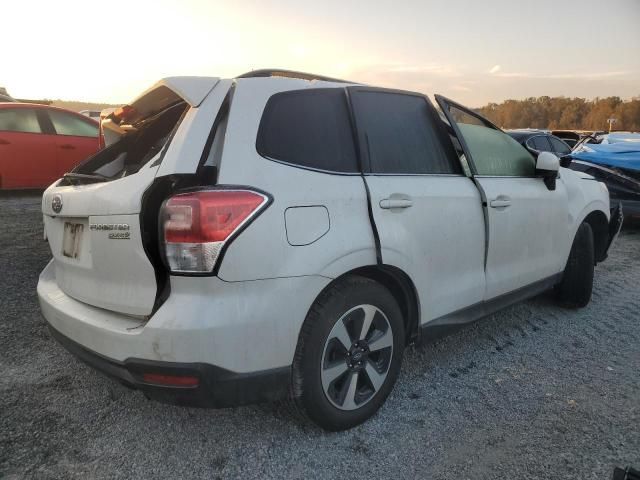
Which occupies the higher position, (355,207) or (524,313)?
(355,207)

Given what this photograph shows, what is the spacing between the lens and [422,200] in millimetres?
2676

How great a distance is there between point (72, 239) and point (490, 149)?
2.59 m

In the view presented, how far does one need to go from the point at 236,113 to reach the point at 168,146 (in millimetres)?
315

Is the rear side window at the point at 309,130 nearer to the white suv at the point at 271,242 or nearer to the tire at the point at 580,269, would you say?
the white suv at the point at 271,242

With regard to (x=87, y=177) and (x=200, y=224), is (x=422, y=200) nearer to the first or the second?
(x=200, y=224)

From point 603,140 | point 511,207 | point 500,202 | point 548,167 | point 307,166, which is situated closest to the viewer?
point 307,166

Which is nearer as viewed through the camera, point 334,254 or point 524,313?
point 334,254

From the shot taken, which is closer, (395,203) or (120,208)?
(120,208)

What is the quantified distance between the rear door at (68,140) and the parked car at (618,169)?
7.99 meters

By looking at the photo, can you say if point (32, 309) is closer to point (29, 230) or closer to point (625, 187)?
point (29, 230)

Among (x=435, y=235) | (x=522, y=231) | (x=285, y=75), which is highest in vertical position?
(x=285, y=75)

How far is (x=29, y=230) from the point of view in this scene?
6.47 metres

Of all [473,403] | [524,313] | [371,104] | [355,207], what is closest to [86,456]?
[355,207]

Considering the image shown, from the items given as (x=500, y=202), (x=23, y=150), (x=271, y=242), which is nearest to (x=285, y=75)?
(x=271, y=242)
